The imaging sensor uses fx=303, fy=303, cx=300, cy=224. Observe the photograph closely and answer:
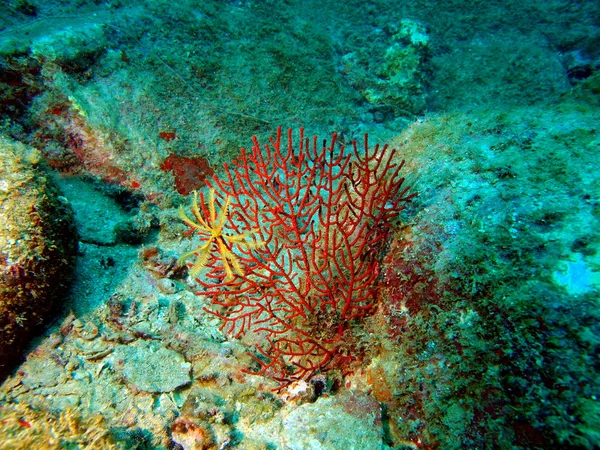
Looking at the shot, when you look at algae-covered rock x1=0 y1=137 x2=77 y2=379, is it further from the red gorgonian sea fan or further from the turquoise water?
the red gorgonian sea fan

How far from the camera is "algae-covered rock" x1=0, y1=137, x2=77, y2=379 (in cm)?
269

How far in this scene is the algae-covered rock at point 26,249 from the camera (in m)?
2.69

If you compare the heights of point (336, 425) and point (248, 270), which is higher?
point (248, 270)

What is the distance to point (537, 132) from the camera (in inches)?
119

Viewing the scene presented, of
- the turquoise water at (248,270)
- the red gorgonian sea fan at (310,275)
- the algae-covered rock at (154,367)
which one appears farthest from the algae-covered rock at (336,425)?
the algae-covered rock at (154,367)

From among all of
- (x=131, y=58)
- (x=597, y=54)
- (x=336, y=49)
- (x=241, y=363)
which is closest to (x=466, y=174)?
(x=241, y=363)

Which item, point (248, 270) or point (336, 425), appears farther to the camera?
point (248, 270)

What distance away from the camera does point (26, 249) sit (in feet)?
8.98

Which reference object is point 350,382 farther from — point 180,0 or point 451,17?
point 451,17

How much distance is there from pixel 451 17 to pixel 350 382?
31.5 feet

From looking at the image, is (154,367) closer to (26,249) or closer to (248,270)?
(248,270)

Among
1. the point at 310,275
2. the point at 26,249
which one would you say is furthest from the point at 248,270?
the point at 26,249

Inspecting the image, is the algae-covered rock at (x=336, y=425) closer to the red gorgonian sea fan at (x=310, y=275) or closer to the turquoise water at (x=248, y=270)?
the turquoise water at (x=248, y=270)

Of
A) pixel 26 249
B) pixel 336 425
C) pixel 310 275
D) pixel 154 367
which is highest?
pixel 310 275
